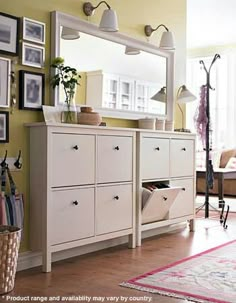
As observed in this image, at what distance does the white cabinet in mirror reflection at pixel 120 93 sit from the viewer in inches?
157

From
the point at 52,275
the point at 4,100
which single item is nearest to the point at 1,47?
the point at 4,100

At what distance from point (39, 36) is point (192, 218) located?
2444 mm

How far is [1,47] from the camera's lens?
3.21m

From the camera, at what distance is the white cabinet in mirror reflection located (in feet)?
13.1

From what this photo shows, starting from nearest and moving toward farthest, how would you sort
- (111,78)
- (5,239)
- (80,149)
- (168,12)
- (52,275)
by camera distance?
(5,239)
(52,275)
(80,149)
(111,78)
(168,12)

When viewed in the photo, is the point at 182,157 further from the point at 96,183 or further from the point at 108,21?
the point at 108,21

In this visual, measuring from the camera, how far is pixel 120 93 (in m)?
4.25

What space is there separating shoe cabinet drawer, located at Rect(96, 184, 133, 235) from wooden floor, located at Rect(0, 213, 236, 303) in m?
0.23

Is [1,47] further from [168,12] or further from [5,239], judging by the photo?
[168,12]

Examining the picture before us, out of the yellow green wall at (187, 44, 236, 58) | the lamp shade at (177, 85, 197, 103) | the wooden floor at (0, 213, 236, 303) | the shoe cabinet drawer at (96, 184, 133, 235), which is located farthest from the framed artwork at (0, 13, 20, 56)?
the yellow green wall at (187, 44, 236, 58)

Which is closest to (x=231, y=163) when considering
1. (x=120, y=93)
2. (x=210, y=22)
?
(x=210, y=22)

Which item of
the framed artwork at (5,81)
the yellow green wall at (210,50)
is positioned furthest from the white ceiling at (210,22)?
the framed artwork at (5,81)

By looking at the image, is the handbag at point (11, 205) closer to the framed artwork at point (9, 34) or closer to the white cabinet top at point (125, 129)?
the white cabinet top at point (125, 129)

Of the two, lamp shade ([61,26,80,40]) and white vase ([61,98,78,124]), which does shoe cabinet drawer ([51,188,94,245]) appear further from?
lamp shade ([61,26,80,40])
